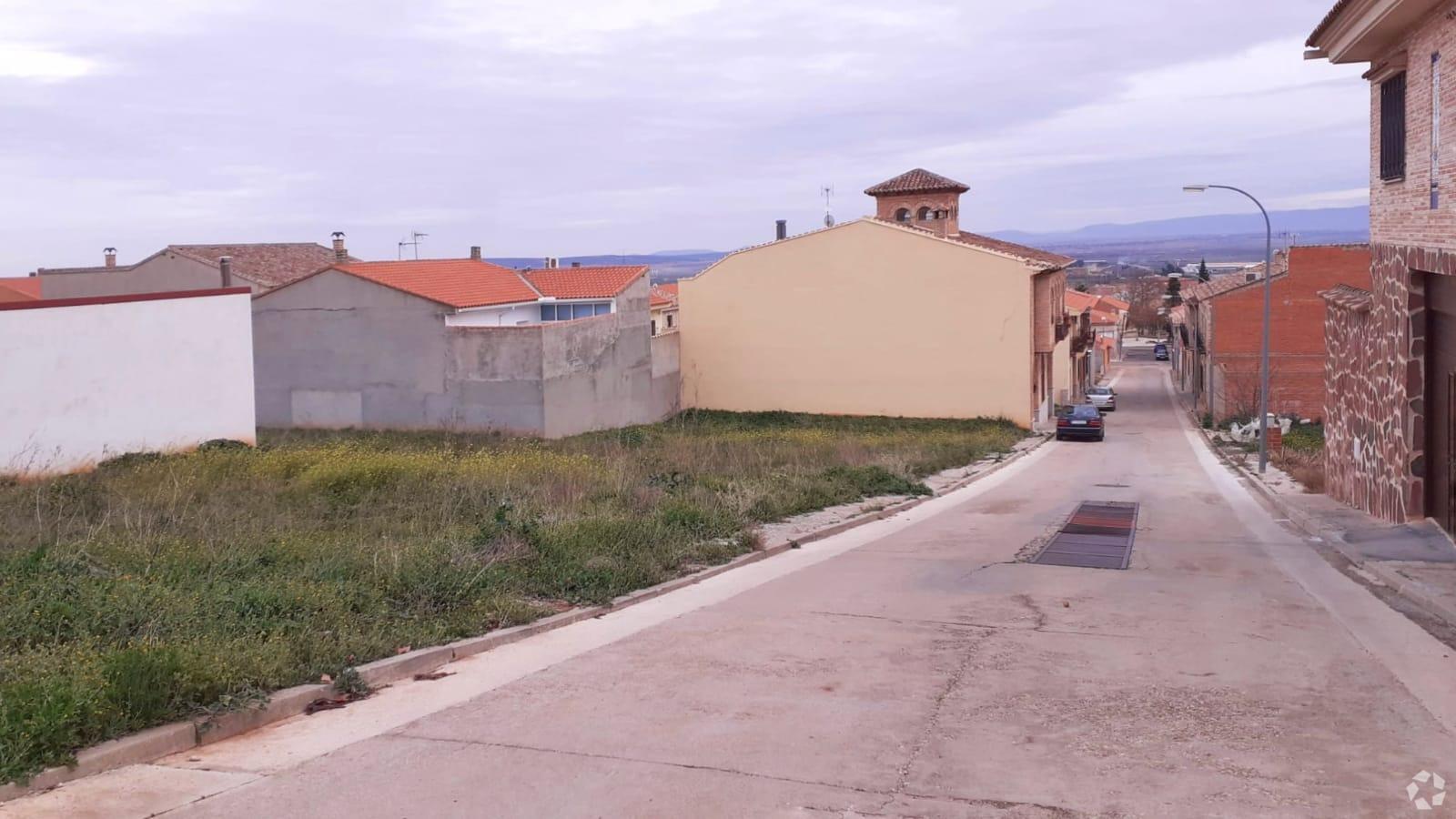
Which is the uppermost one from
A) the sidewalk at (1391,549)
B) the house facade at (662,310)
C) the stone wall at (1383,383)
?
the house facade at (662,310)

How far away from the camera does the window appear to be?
15820 mm

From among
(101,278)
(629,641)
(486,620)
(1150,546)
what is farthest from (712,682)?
(101,278)

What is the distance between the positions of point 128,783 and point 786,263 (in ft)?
142

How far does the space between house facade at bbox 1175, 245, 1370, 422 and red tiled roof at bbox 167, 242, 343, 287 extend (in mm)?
39230

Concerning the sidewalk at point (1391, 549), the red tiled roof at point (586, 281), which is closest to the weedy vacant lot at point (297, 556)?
the sidewalk at point (1391, 549)

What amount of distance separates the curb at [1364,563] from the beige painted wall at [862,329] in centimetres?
2057

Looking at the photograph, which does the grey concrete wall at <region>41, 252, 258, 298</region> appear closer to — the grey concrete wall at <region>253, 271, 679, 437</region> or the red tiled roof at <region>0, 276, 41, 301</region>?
the red tiled roof at <region>0, 276, 41, 301</region>

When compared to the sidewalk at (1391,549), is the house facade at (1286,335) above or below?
above

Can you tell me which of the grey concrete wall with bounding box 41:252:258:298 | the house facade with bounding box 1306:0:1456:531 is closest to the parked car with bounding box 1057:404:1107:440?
the house facade with bounding box 1306:0:1456:531

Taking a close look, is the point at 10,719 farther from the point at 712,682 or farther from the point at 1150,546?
the point at 1150,546

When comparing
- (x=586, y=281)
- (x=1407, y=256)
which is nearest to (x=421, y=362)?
(x=586, y=281)

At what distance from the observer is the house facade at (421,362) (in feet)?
122

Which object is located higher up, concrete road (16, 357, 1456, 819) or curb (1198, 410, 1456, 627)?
concrete road (16, 357, 1456, 819)

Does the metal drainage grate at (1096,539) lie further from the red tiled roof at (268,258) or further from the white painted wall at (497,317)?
the red tiled roof at (268,258)
